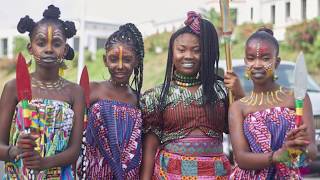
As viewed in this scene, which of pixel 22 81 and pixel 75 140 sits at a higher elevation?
pixel 22 81

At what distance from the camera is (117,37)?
4.46 meters

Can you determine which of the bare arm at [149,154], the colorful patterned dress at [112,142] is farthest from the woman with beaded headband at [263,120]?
the colorful patterned dress at [112,142]

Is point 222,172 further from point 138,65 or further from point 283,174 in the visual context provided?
point 138,65

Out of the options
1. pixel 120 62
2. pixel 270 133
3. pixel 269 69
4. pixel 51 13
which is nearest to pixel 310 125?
pixel 270 133

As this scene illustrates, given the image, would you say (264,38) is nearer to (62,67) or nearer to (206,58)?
(206,58)

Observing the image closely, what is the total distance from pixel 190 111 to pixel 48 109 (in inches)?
35.1

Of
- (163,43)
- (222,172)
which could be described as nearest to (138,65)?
(222,172)

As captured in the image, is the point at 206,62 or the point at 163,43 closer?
the point at 206,62

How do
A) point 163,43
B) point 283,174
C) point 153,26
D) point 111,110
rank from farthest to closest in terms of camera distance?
point 153,26, point 163,43, point 111,110, point 283,174

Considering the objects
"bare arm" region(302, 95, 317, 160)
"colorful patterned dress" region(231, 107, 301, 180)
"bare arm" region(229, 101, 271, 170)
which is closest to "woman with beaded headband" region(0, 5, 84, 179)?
"bare arm" region(229, 101, 271, 170)

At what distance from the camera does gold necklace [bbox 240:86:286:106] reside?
3.66 meters

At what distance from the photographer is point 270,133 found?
3.57 m

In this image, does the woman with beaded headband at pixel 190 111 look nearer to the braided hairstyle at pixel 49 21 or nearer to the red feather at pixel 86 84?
the red feather at pixel 86 84

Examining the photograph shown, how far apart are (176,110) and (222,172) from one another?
47 cm
